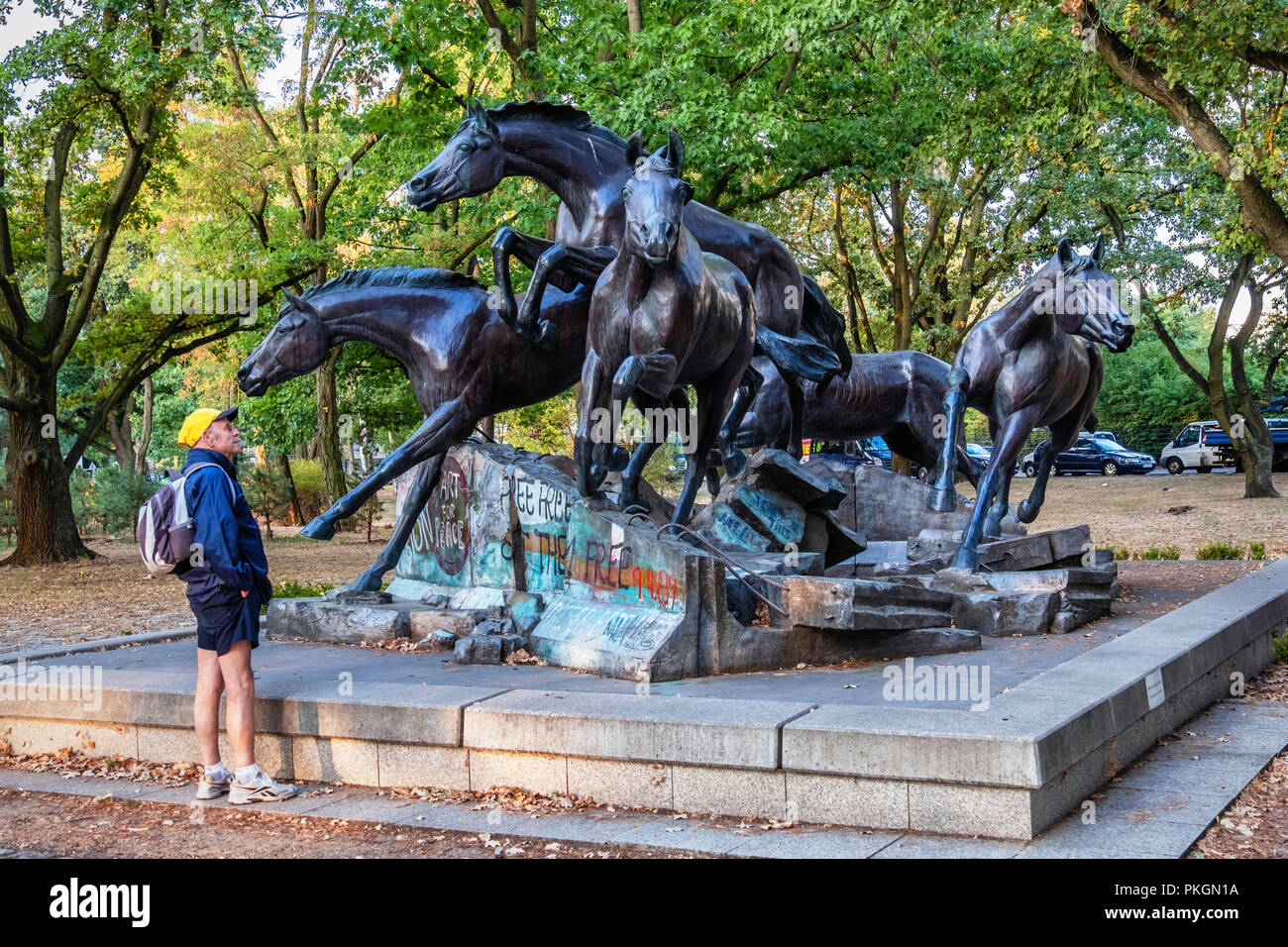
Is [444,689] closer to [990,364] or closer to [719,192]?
[990,364]

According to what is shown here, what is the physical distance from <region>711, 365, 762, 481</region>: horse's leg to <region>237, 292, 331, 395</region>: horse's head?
3497mm

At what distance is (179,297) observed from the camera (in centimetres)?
1997

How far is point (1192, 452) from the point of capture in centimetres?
3903

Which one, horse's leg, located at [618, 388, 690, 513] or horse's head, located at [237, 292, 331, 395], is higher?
horse's head, located at [237, 292, 331, 395]

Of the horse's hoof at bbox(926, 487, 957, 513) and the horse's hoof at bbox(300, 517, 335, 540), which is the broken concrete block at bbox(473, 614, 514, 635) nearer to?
the horse's hoof at bbox(300, 517, 335, 540)

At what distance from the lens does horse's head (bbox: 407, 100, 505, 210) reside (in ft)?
27.9

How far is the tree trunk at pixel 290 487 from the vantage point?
85.3ft

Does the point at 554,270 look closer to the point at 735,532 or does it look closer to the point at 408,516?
the point at 408,516

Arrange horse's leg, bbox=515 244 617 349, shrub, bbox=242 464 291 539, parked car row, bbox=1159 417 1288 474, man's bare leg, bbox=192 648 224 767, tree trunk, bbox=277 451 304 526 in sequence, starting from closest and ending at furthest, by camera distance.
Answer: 1. man's bare leg, bbox=192 648 224 767
2. horse's leg, bbox=515 244 617 349
3. shrub, bbox=242 464 291 539
4. tree trunk, bbox=277 451 304 526
5. parked car row, bbox=1159 417 1288 474

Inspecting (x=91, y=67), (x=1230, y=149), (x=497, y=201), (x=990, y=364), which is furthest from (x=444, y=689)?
(x=91, y=67)

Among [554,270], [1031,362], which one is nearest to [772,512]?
[1031,362]

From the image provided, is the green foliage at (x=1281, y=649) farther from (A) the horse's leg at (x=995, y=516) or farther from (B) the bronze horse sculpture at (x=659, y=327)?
(B) the bronze horse sculpture at (x=659, y=327)

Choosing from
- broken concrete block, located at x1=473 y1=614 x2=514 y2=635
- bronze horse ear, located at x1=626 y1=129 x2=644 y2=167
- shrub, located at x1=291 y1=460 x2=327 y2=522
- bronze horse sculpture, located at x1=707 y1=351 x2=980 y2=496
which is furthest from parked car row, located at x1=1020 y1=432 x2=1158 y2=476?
broken concrete block, located at x1=473 y1=614 x2=514 y2=635

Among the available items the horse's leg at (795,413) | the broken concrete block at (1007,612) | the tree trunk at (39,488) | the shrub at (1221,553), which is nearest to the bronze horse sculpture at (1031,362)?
the broken concrete block at (1007,612)
